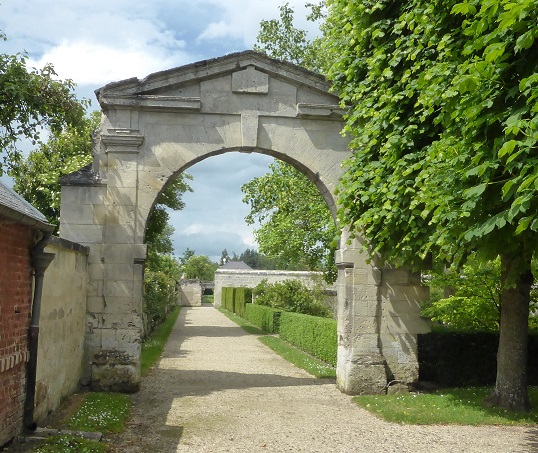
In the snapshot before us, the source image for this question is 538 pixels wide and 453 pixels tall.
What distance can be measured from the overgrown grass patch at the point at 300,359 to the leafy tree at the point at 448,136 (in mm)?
4203

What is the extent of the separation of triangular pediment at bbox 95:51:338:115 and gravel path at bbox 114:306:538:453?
4.83 metres

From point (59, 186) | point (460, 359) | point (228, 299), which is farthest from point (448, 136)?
point (228, 299)

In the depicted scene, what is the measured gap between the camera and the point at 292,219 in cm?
2041

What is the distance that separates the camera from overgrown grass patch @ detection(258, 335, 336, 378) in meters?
13.2

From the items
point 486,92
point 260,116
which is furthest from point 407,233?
point 260,116

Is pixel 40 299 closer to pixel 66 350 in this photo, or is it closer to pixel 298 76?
pixel 66 350

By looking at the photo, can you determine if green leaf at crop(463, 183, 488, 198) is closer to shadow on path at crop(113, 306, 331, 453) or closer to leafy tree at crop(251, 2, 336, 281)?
shadow on path at crop(113, 306, 331, 453)

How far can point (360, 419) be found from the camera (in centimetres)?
855

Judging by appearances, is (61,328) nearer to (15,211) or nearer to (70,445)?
(70,445)

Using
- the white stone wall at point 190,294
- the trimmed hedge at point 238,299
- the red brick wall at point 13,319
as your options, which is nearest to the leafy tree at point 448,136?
the red brick wall at point 13,319

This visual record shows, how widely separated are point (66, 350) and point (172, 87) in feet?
15.3

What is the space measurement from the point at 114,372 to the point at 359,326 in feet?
13.3

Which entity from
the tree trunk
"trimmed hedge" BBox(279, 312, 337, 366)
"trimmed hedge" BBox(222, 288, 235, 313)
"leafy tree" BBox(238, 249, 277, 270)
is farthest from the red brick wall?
"leafy tree" BBox(238, 249, 277, 270)

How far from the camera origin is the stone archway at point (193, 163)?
400 inches
